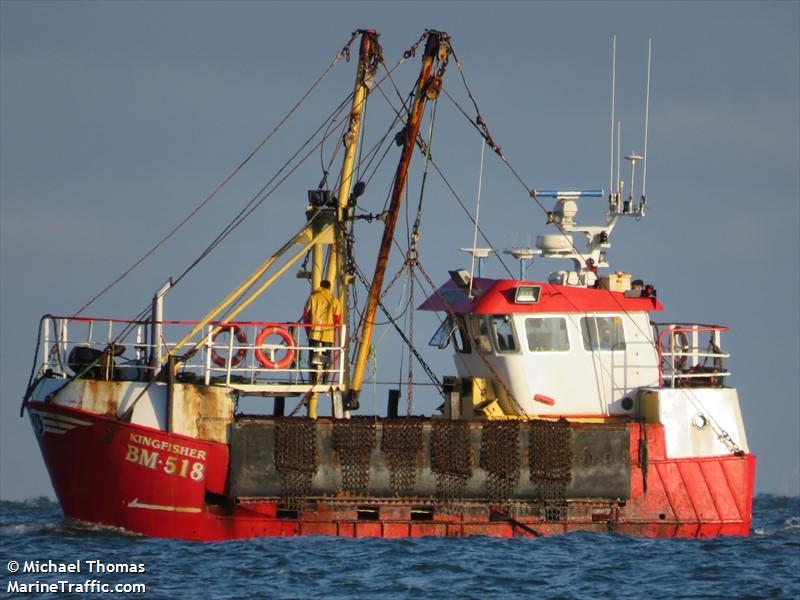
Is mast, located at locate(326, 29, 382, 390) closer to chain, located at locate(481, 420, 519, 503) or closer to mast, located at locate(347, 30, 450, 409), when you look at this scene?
mast, located at locate(347, 30, 450, 409)

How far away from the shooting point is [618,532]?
A: 32000mm

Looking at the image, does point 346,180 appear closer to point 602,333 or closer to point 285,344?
point 285,344

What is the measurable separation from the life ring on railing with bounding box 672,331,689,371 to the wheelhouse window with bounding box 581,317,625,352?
3.44 ft

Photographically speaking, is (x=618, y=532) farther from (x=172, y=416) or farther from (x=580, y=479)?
(x=172, y=416)

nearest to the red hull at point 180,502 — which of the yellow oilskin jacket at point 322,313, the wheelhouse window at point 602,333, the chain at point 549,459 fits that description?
the chain at point 549,459

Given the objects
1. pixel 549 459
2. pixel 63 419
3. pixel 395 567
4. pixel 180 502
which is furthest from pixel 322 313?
pixel 395 567

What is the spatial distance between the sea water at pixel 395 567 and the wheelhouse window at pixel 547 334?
3.79 m

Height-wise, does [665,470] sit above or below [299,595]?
above

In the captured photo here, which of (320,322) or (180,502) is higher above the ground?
(320,322)

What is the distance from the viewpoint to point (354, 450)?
100ft

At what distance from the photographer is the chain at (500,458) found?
31.2 metres

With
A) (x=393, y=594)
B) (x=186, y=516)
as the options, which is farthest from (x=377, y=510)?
(x=393, y=594)

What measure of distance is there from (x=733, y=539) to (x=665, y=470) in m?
1.85

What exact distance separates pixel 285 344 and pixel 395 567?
17.5ft
